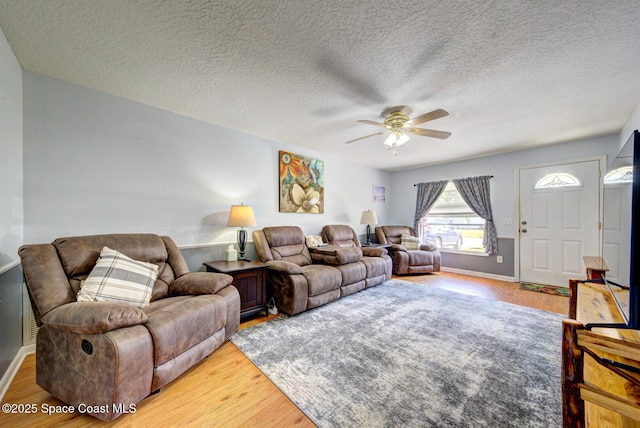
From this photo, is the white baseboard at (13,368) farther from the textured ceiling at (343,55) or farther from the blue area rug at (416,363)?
the textured ceiling at (343,55)

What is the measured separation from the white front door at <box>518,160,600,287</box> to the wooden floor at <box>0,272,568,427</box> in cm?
483

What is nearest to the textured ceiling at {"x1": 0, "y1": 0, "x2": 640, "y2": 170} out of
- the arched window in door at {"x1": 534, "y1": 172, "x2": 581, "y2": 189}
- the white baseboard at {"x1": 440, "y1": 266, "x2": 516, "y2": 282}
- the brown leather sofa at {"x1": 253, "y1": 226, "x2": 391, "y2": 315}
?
the arched window in door at {"x1": 534, "y1": 172, "x2": 581, "y2": 189}

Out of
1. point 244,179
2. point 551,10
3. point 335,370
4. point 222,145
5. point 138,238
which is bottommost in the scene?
point 335,370

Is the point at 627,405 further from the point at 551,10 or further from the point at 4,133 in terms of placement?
the point at 4,133

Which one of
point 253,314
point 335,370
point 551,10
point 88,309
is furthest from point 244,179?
point 551,10

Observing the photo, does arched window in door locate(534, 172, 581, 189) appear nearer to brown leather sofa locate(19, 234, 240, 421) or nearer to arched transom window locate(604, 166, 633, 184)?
arched transom window locate(604, 166, 633, 184)

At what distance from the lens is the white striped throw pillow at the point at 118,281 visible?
174 cm

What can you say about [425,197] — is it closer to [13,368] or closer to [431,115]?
[431,115]

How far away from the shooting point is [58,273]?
5.62 feet

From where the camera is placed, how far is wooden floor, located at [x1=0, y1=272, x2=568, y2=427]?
4.50ft

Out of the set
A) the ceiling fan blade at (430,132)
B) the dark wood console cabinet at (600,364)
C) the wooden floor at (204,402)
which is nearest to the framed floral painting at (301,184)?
the ceiling fan blade at (430,132)

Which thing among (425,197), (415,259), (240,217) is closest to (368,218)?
(415,259)

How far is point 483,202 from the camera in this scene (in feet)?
15.6

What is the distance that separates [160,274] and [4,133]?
1473 millimetres
